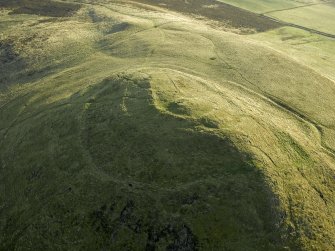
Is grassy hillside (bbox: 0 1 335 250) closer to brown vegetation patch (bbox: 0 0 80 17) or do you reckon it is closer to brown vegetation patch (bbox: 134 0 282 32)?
brown vegetation patch (bbox: 0 0 80 17)

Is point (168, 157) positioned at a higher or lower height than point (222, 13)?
higher

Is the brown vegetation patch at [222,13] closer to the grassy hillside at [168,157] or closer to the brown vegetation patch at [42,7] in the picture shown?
the brown vegetation patch at [42,7]

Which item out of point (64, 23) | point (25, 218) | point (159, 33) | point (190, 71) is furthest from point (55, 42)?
point (25, 218)

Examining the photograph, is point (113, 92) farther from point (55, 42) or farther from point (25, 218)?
point (55, 42)

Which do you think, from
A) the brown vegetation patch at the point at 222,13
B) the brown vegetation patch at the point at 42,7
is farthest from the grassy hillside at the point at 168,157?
the brown vegetation patch at the point at 222,13

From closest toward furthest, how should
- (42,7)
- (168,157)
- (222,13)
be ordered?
(168,157), (42,7), (222,13)

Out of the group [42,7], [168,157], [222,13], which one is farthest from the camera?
[222,13]

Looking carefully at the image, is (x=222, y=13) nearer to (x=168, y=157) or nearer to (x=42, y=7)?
(x=42, y=7)

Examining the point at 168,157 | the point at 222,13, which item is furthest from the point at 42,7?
the point at 168,157
